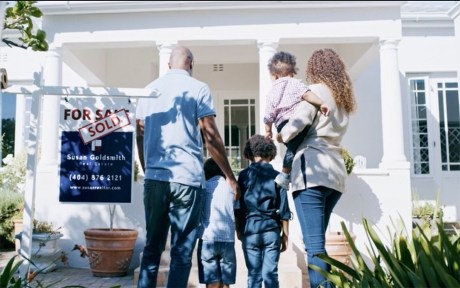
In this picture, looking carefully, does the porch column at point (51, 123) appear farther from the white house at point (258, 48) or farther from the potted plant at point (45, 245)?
the potted plant at point (45, 245)

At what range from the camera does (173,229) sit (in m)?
2.40

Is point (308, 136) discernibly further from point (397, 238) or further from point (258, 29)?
point (258, 29)

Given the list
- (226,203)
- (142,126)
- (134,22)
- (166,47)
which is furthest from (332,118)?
(134,22)

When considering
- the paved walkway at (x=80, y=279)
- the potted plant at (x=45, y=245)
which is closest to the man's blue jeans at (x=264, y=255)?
the paved walkway at (x=80, y=279)

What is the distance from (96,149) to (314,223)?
2.02 metres

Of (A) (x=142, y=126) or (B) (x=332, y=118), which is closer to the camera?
(B) (x=332, y=118)

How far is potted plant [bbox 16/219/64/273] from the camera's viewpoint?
5441mm

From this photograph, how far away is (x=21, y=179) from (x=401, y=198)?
22.3 feet

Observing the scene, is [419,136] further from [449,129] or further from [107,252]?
[107,252]

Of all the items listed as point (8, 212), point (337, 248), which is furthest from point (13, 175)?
point (337, 248)

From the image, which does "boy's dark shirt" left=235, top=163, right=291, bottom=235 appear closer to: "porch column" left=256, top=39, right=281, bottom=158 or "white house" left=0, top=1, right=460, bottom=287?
"white house" left=0, top=1, right=460, bottom=287

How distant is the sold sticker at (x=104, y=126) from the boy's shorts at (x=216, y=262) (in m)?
1.20

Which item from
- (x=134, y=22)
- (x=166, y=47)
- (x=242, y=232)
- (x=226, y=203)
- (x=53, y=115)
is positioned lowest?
(x=242, y=232)

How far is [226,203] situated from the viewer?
2.97 m
